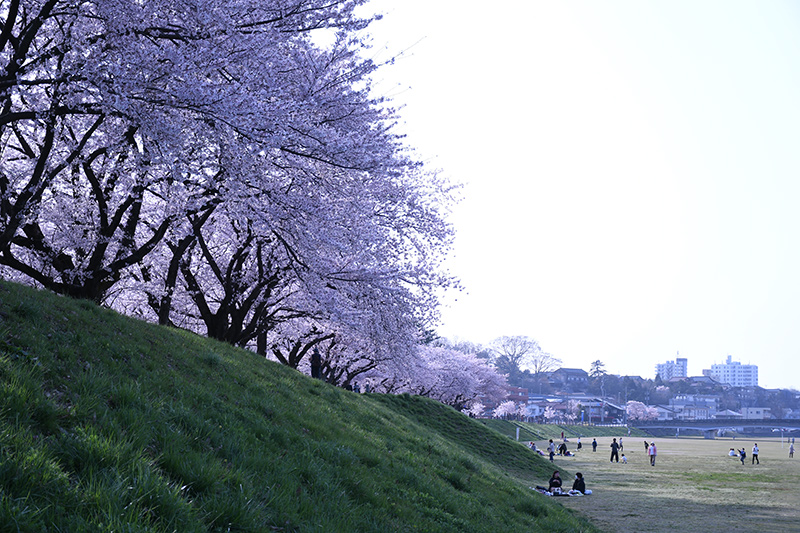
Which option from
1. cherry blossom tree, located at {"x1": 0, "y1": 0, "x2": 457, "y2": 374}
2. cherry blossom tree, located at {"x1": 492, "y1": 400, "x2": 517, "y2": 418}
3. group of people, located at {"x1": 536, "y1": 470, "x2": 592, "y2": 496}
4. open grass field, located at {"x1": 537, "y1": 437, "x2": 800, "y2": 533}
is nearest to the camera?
cherry blossom tree, located at {"x1": 0, "y1": 0, "x2": 457, "y2": 374}

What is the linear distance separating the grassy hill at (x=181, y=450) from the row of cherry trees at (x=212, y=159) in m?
3.04

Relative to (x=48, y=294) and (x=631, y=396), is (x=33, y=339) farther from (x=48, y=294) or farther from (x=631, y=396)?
(x=631, y=396)

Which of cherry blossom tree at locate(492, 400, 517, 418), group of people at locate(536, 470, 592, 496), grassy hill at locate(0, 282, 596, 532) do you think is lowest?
cherry blossom tree at locate(492, 400, 517, 418)

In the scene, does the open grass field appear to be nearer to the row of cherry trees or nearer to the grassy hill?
the grassy hill

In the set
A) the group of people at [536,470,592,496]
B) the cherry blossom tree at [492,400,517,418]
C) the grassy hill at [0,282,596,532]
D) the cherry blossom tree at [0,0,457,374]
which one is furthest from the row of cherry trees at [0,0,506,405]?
the cherry blossom tree at [492,400,517,418]

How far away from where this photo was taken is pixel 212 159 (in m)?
11.0

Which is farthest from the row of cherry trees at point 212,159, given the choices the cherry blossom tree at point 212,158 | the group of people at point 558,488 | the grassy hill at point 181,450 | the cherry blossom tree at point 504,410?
the cherry blossom tree at point 504,410

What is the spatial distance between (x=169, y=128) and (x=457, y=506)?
7153mm

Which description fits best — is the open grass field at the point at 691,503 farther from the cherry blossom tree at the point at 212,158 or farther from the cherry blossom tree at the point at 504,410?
the cherry blossom tree at the point at 504,410

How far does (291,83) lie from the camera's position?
12.6 metres

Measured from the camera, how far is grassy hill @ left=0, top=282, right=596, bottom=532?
410cm

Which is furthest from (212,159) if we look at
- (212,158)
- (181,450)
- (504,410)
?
(504,410)

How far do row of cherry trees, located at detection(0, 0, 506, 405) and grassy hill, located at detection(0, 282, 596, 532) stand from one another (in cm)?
304

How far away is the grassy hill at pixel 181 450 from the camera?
410 cm
